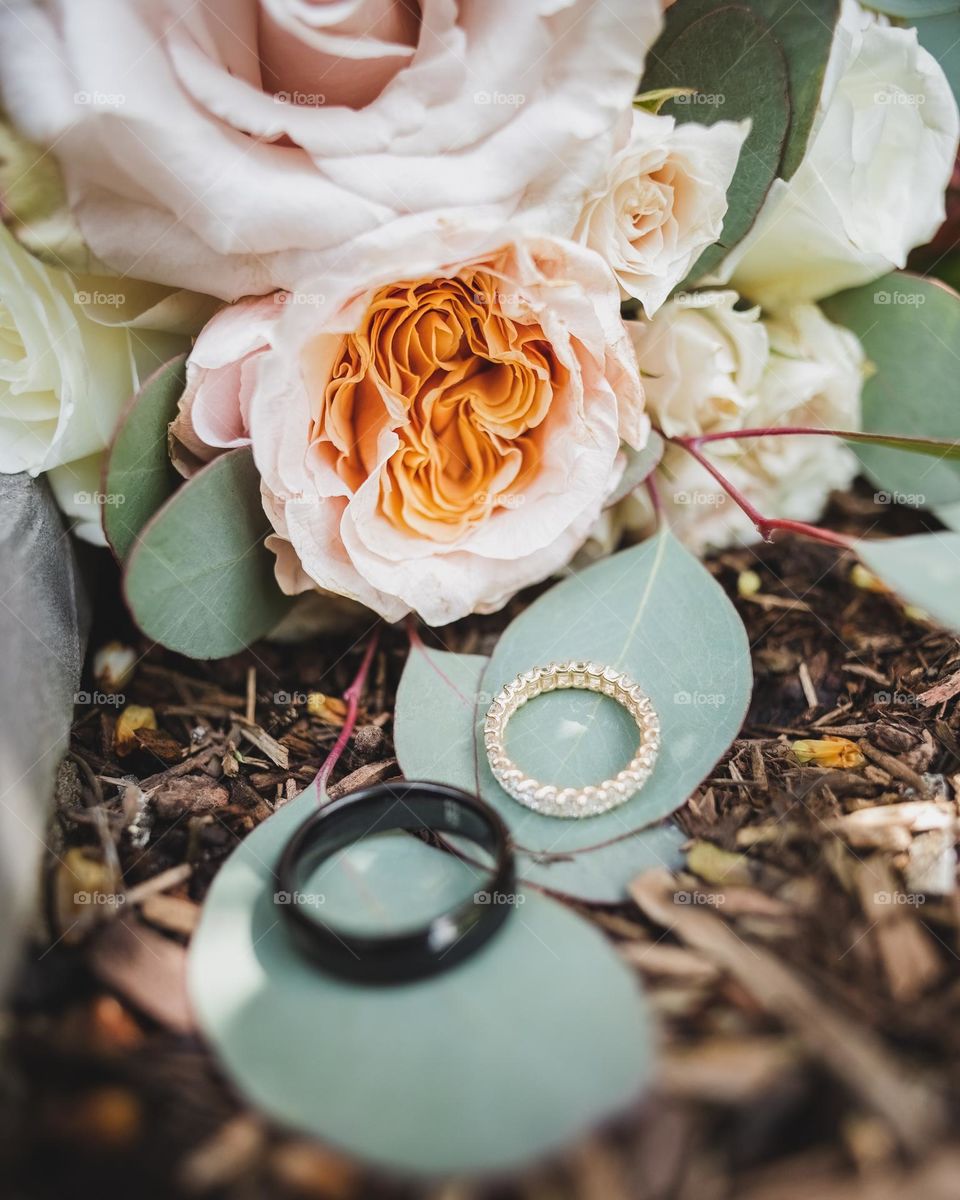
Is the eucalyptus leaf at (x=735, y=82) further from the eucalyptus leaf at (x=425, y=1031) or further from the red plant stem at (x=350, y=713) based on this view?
the eucalyptus leaf at (x=425, y=1031)

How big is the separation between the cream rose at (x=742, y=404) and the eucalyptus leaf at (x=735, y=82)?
0.34 ft

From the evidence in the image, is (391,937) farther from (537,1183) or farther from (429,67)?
(429,67)

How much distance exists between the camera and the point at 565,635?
928 millimetres

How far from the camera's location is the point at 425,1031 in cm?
59

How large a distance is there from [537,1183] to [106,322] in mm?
746

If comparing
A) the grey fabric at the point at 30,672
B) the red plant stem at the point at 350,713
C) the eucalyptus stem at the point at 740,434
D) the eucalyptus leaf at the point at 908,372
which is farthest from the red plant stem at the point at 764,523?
the grey fabric at the point at 30,672

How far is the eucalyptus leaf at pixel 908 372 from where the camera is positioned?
42.1 inches

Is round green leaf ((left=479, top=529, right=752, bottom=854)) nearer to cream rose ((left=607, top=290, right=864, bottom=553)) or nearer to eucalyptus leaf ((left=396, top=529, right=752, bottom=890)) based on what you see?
eucalyptus leaf ((left=396, top=529, right=752, bottom=890))

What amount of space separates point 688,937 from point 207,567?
494 millimetres

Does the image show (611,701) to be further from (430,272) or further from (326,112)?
(326,112)

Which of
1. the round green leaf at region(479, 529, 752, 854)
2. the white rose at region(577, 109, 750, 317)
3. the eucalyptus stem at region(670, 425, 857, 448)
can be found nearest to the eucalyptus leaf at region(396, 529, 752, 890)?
the round green leaf at region(479, 529, 752, 854)

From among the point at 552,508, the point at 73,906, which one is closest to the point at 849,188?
the point at 552,508

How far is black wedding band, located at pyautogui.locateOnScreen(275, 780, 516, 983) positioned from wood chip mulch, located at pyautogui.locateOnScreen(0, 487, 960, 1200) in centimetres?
9

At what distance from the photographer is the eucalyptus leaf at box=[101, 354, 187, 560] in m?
0.81
